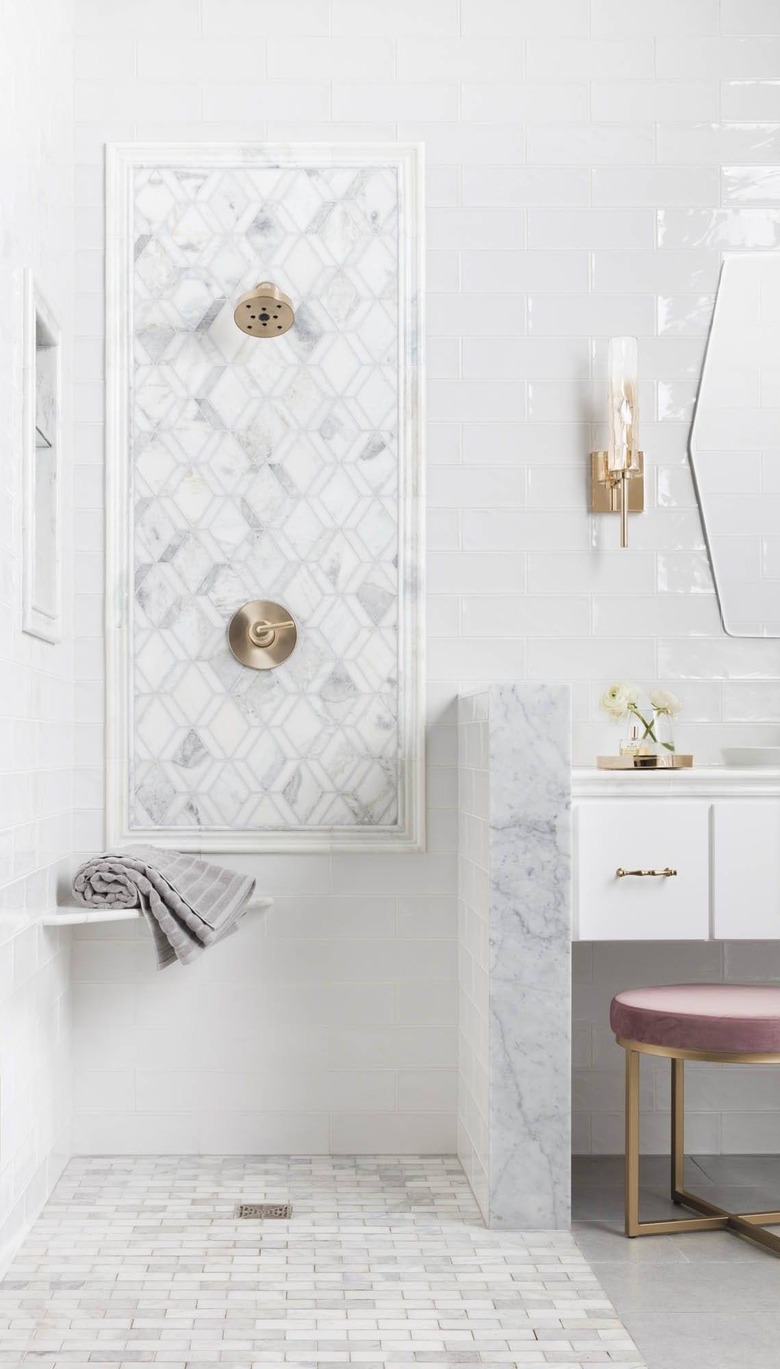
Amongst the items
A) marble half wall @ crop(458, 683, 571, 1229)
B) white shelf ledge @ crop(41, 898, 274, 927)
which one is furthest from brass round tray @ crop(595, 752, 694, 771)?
white shelf ledge @ crop(41, 898, 274, 927)

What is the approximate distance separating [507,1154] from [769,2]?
2773 mm

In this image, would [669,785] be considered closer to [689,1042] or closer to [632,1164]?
[689,1042]

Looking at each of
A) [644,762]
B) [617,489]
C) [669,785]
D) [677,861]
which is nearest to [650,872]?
[677,861]

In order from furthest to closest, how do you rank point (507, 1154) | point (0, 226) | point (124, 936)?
1. point (124, 936)
2. point (507, 1154)
3. point (0, 226)

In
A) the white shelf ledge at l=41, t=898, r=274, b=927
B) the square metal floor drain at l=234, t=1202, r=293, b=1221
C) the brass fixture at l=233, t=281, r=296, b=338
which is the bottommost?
the square metal floor drain at l=234, t=1202, r=293, b=1221

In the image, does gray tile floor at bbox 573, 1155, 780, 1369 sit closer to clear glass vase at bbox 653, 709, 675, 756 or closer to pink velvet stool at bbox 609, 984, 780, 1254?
pink velvet stool at bbox 609, 984, 780, 1254

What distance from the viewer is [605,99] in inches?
116

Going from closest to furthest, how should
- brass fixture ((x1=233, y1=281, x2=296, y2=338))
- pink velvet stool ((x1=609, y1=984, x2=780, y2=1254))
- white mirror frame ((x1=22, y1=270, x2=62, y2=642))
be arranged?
pink velvet stool ((x1=609, y1=984, x2=780, y2=1254)) → white mirror frame ((x1=22, y1=270, x2=62, y2=642)) → brass fixture ((x1=233, y1=281, x2=296, y2=338))

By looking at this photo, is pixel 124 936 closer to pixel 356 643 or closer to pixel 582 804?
pixel 356 643

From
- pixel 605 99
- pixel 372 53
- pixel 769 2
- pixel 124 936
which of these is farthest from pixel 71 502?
pixel 769 2

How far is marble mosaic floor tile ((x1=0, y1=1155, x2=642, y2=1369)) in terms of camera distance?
190 cm

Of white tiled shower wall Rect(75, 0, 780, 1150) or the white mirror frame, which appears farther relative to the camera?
white tiled shower wall Rect(75, 0, 780, 1150)

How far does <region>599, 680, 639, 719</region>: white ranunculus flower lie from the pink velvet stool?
637 millimetres

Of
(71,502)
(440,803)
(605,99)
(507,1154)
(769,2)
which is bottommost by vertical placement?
(507,1154)
